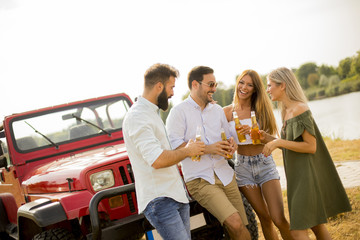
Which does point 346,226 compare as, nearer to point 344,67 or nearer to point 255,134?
point 255,134

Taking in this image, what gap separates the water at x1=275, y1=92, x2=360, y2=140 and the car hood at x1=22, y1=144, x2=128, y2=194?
732cm

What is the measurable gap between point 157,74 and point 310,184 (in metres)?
1.43

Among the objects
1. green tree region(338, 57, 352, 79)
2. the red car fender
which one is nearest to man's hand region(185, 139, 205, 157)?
the red car fender

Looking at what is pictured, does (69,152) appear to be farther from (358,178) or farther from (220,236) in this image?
(358,178)

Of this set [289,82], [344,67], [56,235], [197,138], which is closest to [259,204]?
[197,138]

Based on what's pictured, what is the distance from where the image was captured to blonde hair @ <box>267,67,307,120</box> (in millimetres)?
2934

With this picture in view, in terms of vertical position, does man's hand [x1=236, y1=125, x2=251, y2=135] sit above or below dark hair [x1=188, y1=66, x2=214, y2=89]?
below

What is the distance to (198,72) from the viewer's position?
320 centimetres

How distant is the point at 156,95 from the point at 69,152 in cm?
251

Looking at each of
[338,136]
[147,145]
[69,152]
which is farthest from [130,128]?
[338,136]

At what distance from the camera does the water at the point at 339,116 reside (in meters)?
11.5

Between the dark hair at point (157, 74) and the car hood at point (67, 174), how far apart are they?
1.23 meters

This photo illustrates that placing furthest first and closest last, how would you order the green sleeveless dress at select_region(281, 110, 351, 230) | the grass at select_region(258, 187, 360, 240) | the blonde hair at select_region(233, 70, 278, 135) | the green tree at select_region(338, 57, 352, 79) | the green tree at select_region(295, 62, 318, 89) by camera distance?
the green tree at select_region(295, 62, 318, 89) → the green tree at select_region(338, 57, 352, 79) → the grass at select_region(258, 187, 360, 240) → the blonde hair at select_region(233, 70, 278, 135) → the green sleeveless dress at select_region(281, 110, 351, 230)

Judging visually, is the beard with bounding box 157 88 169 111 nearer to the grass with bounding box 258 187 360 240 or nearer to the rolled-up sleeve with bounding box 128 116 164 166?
the rolled-up sleeve with bounding box 128 116 164 166
